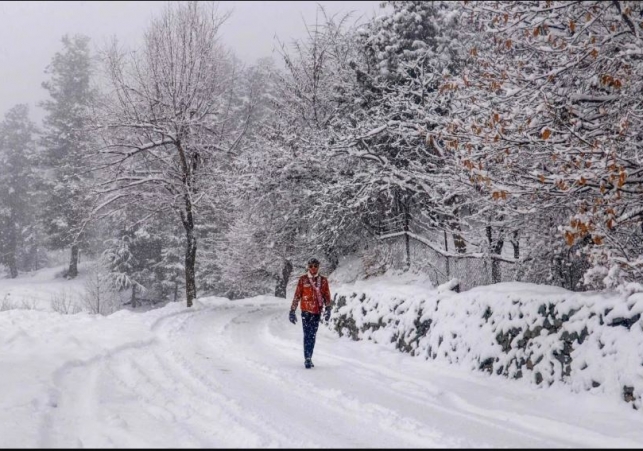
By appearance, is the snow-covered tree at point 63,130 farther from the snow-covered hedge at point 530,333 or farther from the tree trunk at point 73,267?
the snow-covered hedge at point 530,333

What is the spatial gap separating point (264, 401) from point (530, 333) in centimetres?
415

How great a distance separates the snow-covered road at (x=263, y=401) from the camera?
493cm

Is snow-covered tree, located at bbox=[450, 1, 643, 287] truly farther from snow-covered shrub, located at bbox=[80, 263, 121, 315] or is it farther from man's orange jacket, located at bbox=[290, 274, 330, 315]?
snow-covered shrub, located at bbox=[80, 263, 121, 315]

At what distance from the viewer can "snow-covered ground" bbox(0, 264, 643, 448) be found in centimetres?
493

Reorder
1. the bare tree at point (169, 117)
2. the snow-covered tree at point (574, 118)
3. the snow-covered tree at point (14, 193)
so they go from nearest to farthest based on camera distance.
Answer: the snow-covered tree at point (574, 118) < the bare tree at point (169, 117) < the snow-covered tree at point (14, 193)

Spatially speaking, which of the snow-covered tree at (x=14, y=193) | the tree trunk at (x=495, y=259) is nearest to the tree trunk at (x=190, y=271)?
the tree trunk at (x=495, y=259)

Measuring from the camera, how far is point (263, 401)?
6.34m

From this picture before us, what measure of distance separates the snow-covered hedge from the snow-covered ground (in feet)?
0.81

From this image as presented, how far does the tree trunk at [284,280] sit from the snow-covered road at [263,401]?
16.4 m

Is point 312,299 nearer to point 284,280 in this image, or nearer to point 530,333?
point 530,333

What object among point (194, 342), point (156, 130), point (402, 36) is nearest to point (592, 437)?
point (194, 342)

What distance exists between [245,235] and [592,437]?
75.0 ft

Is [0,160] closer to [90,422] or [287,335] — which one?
[287,335]

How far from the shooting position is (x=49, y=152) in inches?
1668
